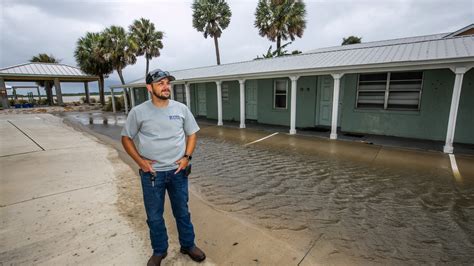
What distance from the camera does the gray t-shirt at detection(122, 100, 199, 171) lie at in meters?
2.03

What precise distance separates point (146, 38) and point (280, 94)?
1886 centimetres

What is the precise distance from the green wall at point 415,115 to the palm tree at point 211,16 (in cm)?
1842

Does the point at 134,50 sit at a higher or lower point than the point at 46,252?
higher

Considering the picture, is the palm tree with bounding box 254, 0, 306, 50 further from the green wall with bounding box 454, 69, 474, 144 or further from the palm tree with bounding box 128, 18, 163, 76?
the green wall with bounding box 454, 69, 474, 144

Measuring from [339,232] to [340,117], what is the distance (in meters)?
7.20

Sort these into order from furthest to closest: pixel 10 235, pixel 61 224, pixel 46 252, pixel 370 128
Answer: pixel 370 128
pixel 61 224
pixel 10 235
pixel 46 252

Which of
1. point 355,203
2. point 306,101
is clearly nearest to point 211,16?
point 306,101

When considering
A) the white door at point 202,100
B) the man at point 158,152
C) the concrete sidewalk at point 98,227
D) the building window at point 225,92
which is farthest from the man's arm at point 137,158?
the white door at point 202,100

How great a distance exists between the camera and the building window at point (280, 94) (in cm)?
1054

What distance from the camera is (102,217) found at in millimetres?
3084

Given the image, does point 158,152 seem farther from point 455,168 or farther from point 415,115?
point 415,115

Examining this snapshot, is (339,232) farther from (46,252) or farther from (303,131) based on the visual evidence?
(303,131)

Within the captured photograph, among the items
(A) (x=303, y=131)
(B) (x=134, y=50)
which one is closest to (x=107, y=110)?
(B) (x=134, y=50)

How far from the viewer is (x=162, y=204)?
2.12m
